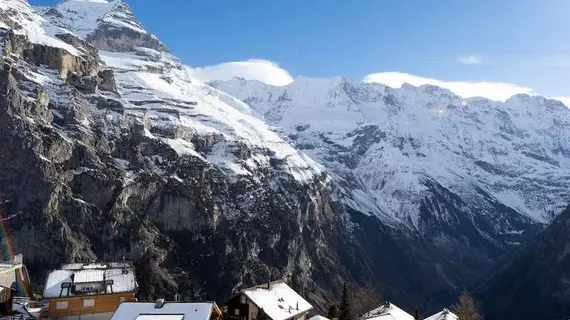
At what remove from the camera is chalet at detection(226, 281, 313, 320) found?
78.4 meters

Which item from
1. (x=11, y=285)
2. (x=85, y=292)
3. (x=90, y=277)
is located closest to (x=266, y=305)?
(x=90, y=277)

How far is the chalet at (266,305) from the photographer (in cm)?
7844

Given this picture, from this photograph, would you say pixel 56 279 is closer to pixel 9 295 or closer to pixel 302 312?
pixel 9 295

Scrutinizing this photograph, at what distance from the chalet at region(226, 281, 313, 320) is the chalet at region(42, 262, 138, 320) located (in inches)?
596

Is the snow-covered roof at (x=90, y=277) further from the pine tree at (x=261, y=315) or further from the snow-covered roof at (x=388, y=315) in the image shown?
the snow-covered roof at (x=388, y=315)

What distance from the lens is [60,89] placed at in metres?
193

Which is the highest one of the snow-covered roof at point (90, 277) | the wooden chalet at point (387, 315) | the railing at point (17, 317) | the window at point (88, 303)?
the snow-covered roof at point (90, 277)

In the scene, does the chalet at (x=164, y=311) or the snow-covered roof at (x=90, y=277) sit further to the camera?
the snow-covered roof at (x=90, y=277)

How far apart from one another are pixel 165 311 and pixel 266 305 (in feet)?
80.0

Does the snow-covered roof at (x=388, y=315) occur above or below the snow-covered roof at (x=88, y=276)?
below

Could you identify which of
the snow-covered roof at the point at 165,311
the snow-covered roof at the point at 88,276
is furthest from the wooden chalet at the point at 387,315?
the snow-covered roof at the point at 88,276

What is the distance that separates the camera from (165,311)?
189ft

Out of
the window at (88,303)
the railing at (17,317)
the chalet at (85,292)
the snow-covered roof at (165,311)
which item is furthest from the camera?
the window at (88,303)

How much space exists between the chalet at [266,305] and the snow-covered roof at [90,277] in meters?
15.0
